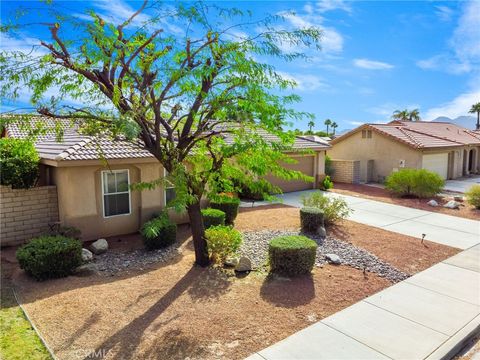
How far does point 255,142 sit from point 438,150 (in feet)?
71.5

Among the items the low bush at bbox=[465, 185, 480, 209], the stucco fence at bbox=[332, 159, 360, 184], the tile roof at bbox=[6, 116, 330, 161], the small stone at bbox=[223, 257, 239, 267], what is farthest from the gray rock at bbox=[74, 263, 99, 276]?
the stucco fence at bbox=[332, 159, 360, 184]

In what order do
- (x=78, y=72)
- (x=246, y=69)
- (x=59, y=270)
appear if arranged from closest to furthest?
(x=246, y=69)
(x=78, y=72)
(x=59, y=270)

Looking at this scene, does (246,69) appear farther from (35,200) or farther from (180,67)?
(35,200)

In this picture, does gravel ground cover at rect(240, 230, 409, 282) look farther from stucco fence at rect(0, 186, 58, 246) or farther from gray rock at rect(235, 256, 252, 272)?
stucco fence at rect(0, 186, 58, 246)

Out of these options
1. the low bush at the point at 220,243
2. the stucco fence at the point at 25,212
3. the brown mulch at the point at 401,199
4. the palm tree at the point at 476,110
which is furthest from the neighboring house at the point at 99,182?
the palm tree at the point at 476,110

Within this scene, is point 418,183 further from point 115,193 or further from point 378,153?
point 115,193

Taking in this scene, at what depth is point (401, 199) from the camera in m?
17.8

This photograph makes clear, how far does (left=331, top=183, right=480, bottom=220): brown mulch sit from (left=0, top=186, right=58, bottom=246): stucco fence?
48.5ft

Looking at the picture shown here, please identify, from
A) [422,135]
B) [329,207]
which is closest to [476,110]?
[422,135]

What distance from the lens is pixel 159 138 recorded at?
7336mm

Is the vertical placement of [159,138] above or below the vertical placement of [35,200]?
above

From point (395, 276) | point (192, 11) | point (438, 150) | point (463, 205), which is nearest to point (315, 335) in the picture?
point (395, 276)

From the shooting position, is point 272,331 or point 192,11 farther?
point 192,11

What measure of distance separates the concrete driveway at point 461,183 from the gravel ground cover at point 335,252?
50.1ft
